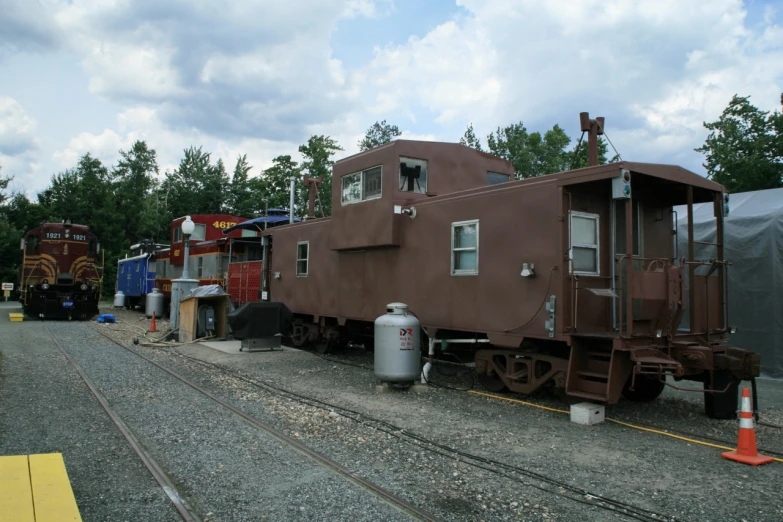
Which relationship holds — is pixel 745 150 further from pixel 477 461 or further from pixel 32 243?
pixel 32 243

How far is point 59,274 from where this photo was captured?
2181 centimetres

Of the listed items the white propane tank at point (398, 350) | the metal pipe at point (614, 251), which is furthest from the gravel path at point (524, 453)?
the metal pipe at point (614, 251)

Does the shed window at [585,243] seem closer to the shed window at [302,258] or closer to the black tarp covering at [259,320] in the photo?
the shed window at [302,258]

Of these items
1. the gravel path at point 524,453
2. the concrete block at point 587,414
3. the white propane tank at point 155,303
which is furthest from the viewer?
the white propane tank at point 155,303

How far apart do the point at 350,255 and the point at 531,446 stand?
21.2 ft

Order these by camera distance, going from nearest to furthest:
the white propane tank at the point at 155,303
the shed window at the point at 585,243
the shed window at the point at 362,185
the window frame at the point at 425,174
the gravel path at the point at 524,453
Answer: the gravel path at the point at 524,453
the shed window at the point at 585,243
the window frame at the point at 425,174
the shed window at the point at 362,185
the white propane tank at the point at 155,303

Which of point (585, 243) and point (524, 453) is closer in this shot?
point (524, 453)

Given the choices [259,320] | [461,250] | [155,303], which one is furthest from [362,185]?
[155,303]

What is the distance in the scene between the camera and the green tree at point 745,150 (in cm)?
2128

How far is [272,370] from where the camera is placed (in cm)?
1075

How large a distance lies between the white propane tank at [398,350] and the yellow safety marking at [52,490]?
4587mm

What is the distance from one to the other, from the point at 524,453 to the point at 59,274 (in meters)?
21.5

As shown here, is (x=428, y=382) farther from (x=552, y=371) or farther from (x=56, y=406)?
(x=56, y=406)

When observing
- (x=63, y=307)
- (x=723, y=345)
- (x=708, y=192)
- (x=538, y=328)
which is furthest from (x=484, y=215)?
(x=63, y=307)
